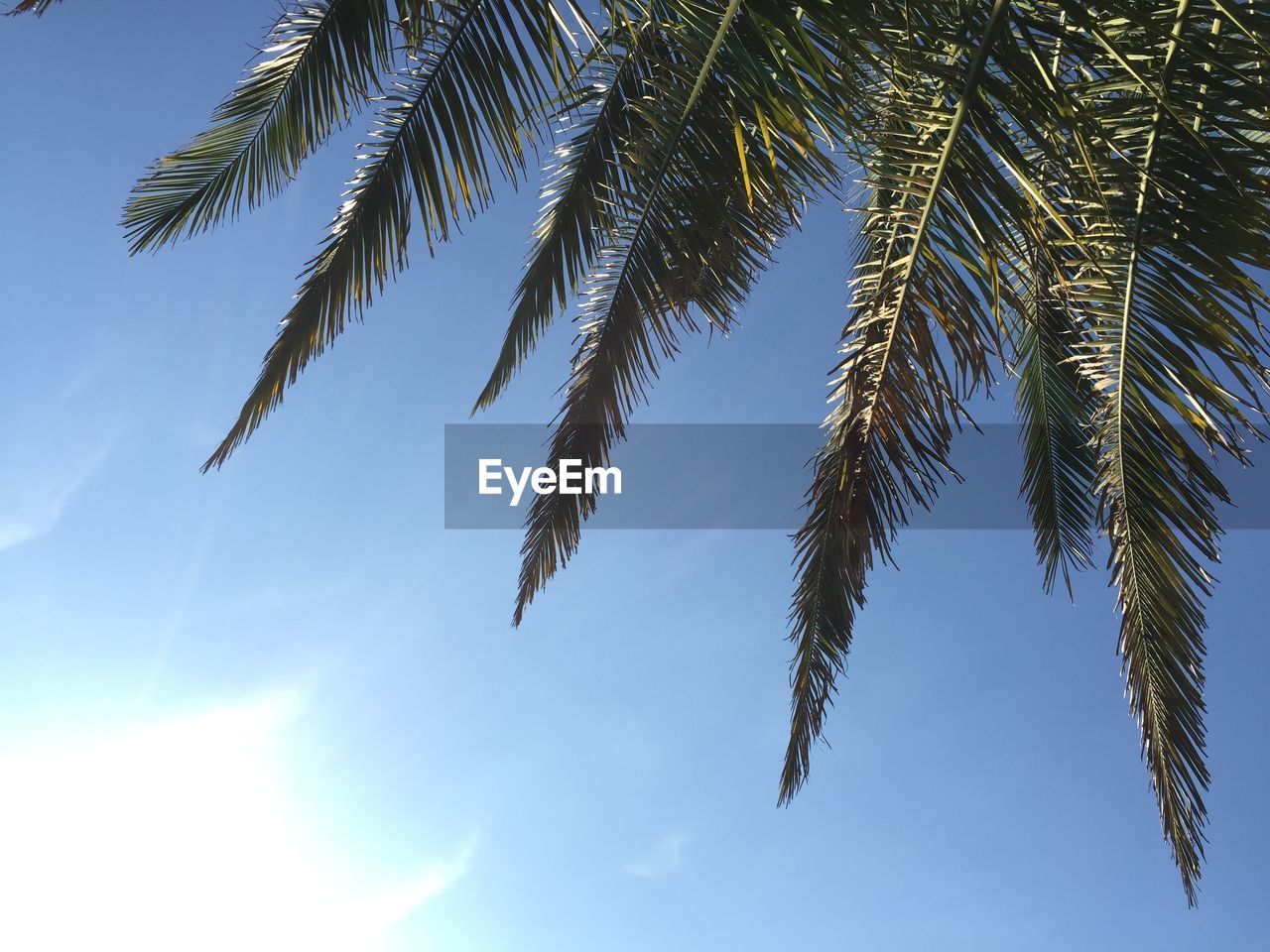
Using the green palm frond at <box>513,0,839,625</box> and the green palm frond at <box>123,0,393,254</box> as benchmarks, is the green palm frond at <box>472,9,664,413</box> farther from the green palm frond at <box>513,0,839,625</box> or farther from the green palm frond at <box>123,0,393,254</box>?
the green palm frond at <box>123,0,393,254</box>

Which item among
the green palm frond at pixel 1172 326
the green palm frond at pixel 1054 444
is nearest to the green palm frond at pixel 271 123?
the green palm frond at pixel 1172 326

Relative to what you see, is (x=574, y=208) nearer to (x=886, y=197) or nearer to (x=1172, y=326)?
(x=886, y=197)

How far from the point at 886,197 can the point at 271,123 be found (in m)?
2.60

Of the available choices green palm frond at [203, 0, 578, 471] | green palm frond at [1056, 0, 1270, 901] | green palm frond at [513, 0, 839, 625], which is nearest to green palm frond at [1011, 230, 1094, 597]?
green palm frond at [1056, 0, 1270, 901]

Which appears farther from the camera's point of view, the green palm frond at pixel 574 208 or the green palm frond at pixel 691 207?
the green palm frond at pixel 574 208

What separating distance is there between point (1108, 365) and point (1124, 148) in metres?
0.83

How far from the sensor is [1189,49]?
2.83 m

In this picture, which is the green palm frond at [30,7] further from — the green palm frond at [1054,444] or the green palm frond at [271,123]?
the green palm frond at [1054,444]

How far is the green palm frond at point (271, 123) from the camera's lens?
2883 mm

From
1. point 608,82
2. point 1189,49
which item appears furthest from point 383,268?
point 1189,49

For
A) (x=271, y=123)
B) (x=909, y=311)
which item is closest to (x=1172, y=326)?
(x=909, y=311)

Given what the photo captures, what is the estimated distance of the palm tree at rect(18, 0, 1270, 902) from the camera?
2799 mm

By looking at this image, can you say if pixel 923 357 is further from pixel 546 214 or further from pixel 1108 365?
pixel 546 214

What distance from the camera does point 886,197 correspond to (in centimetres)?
411
